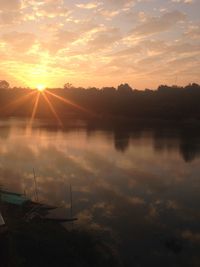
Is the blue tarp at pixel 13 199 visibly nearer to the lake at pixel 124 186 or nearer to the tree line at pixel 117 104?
the lake at pixel 124 186

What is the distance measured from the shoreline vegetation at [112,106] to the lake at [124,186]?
56.8 metres

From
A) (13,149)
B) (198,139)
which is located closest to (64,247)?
(13,149)

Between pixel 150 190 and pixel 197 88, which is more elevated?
pixel 197 88

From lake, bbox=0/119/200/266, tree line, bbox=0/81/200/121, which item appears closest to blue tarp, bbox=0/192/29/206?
lake, bbox=0/119/200/266

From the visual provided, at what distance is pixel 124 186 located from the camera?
39250mm

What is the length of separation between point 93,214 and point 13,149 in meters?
33.3

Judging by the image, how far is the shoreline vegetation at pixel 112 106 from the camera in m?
130

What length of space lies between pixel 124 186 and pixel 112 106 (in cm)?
11522

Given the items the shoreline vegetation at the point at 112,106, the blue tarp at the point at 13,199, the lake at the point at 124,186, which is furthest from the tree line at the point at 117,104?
the blue tarp at the point at 13,199

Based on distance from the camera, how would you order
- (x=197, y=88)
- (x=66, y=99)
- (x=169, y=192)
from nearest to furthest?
(x=169, y=192), (x=197, y=88), (x=66, y=99)

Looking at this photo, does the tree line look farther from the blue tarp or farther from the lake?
the blue tarp

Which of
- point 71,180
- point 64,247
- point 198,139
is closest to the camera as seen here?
point 64,247

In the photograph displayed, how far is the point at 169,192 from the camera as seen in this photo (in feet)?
124

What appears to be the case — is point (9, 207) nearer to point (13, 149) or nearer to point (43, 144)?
point (13, 149)
